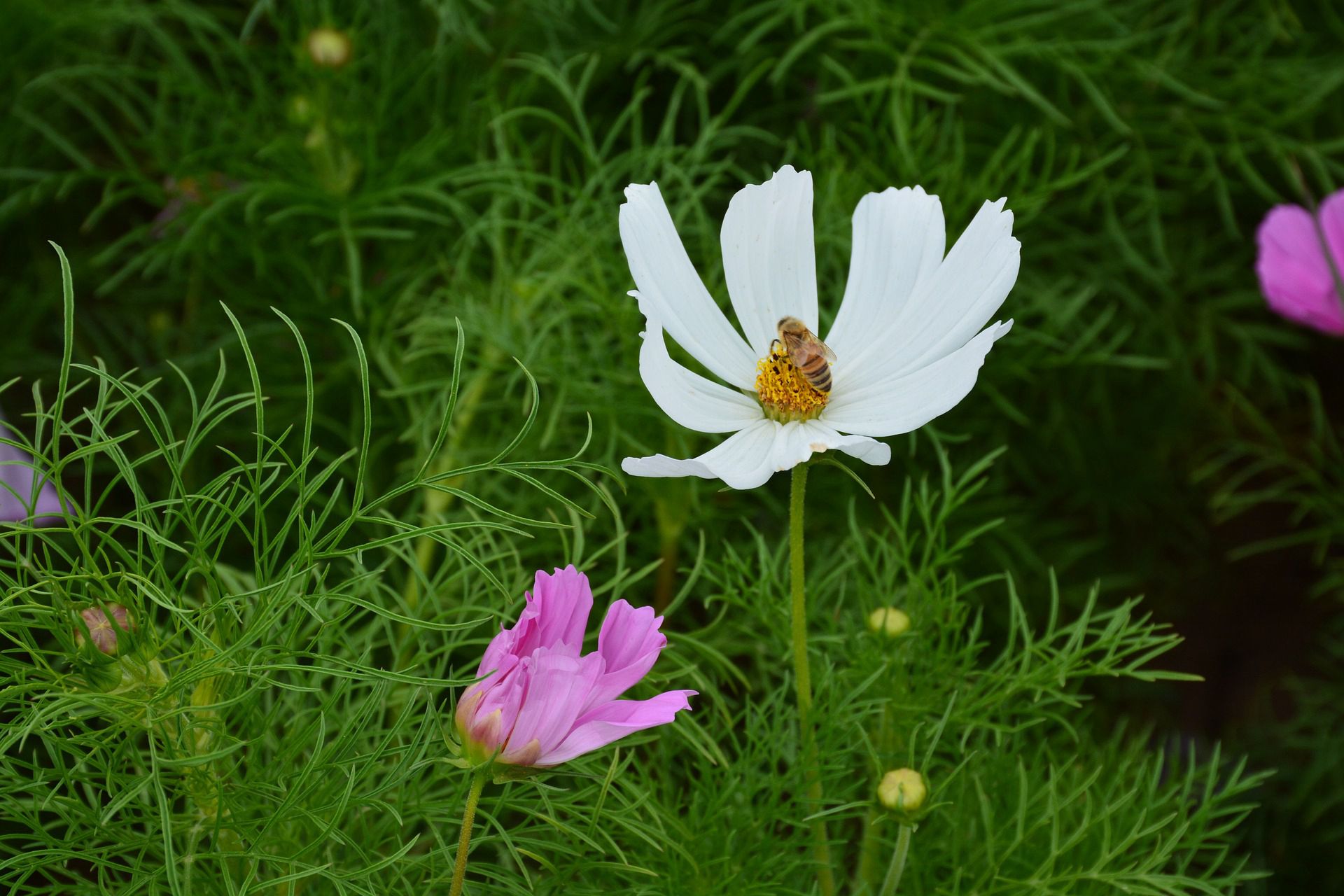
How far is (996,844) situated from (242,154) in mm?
744

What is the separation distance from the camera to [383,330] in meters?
1.01

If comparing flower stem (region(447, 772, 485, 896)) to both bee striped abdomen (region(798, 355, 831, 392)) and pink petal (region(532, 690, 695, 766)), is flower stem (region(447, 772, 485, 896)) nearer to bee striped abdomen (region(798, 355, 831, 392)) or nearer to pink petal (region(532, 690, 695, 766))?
pink petal (region(532, 690, 695, 766))

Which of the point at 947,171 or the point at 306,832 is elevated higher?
the point at 947,171

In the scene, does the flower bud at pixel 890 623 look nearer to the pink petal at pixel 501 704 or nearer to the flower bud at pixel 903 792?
the flower bud at pixel 903 792

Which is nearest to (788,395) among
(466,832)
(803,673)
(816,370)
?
(816,370)

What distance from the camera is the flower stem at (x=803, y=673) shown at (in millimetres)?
485

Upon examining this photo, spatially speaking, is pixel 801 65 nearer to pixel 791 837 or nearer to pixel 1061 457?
pixel 1061 457

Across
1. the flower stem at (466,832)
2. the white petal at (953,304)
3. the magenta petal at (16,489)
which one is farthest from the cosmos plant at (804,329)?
the magenta petal at (16,489)

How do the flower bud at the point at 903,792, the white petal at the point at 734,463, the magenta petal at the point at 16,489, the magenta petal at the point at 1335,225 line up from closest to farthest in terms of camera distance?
the white petal at the point at 734,463, the flower bud at the point at 903,792, the magenta petal at the point at 16,489, the magenta petal at the point at 1335,225

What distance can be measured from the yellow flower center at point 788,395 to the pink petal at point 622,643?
115mm

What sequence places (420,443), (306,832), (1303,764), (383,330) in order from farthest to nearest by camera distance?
(1303,764) → (383,330) → (420,443) → (306,832)

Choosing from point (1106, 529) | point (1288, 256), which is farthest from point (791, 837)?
point (1106, 529)

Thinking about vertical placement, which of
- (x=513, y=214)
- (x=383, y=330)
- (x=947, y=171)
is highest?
(x=947, y=171)

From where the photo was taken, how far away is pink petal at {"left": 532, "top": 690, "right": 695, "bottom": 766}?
452 millimetres
